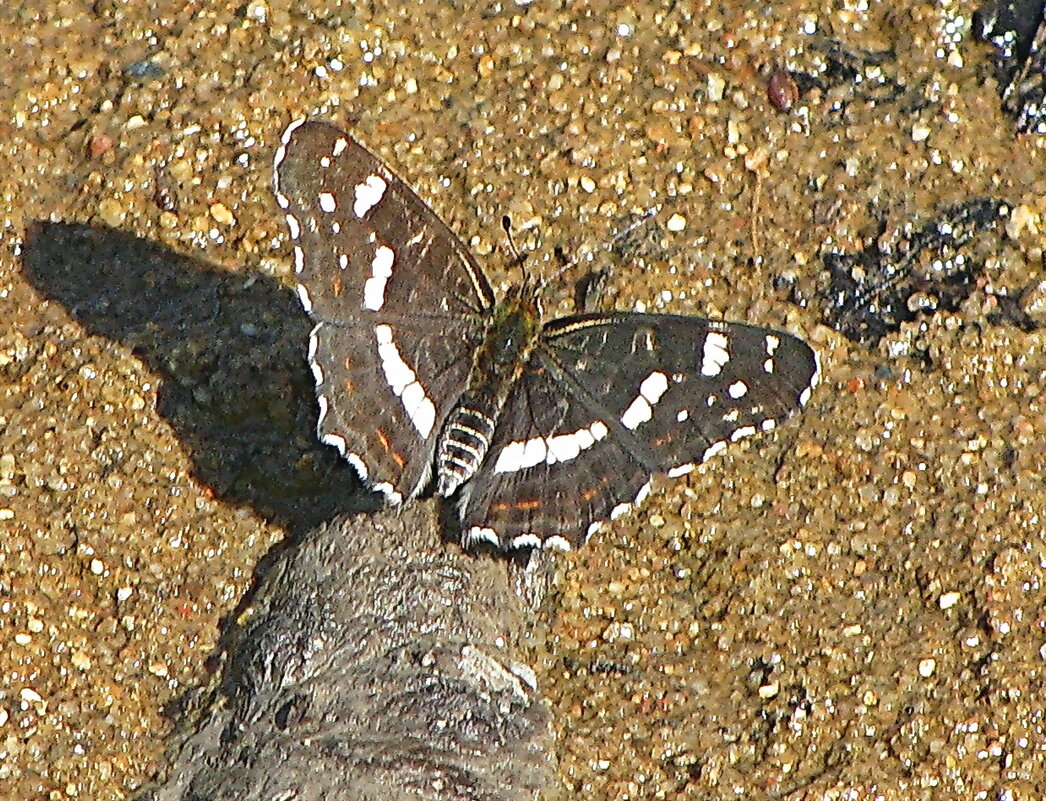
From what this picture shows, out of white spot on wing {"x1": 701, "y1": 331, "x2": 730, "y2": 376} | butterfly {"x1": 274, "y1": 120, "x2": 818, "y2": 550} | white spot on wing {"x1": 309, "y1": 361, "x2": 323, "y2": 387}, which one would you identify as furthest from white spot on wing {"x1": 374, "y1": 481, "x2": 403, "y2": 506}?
white spot on wing {"x1": 701, "y1": 331, "x2": 730, "y2": 376}

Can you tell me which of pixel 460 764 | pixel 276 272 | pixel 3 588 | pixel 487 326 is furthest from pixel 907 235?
pixel 3 588

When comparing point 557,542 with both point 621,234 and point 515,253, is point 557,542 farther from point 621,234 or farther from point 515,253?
point 621,234

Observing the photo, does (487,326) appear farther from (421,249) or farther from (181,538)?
(181,538)

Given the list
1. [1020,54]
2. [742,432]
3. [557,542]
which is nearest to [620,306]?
[742,432]

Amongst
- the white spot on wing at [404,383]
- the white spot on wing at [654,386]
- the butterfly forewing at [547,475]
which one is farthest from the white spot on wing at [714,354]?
the white spot on wing at [404,383]

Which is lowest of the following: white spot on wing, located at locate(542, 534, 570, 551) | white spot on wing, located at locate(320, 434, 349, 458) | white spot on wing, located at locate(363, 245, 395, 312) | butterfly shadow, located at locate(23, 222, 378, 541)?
butterfly shadow, located at locate(23, 222, 378, 541)

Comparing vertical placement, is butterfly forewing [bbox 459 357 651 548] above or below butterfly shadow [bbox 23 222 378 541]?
above

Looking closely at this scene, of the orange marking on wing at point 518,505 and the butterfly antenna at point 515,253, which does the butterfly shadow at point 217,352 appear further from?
the butterfly antenna at point 515,253

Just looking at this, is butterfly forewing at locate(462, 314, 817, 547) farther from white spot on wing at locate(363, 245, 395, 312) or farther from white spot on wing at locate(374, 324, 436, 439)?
white spot on wing at locate(363, 245, 395, 312)
